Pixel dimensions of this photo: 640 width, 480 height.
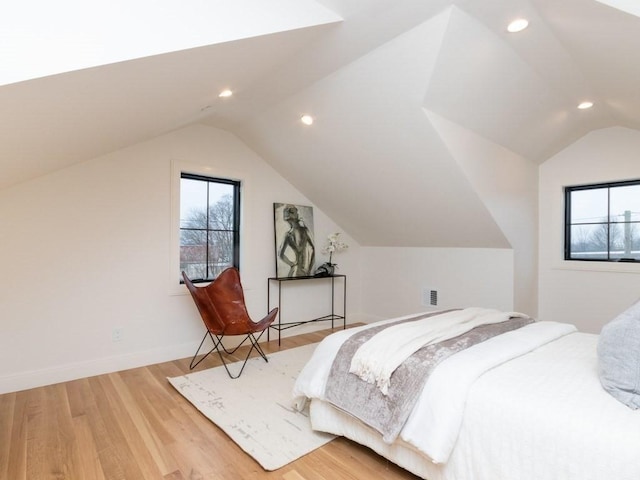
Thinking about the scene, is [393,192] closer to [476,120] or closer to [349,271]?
[476,120]

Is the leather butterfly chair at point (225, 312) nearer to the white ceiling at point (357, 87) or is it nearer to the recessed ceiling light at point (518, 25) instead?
the white ceiling at point (357, 87)

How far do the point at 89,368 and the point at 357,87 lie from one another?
3.30 m

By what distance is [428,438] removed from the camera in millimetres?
1534

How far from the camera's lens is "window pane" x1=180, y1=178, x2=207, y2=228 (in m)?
3.78

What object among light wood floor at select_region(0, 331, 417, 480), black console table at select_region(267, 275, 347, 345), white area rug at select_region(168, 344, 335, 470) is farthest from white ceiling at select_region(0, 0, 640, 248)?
white area rug at select_region(168, 344, 335, 470)

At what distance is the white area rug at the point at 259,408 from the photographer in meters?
2.03

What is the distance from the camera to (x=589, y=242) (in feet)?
13.3

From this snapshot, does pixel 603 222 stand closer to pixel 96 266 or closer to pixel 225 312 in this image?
pixel 225 312

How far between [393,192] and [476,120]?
43.2 inches

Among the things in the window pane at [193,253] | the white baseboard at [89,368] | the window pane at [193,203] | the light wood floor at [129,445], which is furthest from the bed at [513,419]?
the window pane at [193,203]

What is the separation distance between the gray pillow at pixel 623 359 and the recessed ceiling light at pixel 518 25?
5.51 feet

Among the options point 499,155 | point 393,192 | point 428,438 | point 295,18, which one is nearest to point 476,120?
point 499,155

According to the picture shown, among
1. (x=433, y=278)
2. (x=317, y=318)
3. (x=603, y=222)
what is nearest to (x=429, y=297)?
(x=433, y=278)

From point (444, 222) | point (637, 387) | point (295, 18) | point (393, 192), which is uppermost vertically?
point (295, 18)
